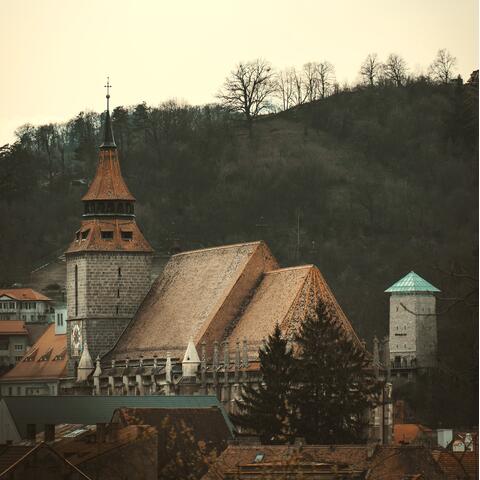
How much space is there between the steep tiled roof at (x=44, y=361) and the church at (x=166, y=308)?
1.89 m

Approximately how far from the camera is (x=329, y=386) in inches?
2271

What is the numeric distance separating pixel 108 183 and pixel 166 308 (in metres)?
5.94

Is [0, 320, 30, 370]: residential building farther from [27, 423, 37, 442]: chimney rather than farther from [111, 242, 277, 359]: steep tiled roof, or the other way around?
[27, 423, 37, 442]: chimney

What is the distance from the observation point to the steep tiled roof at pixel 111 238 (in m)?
79.4

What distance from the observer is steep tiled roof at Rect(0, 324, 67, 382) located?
81.9 m

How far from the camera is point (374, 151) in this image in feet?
413

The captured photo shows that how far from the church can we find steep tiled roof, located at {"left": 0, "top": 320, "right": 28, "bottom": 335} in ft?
47.4

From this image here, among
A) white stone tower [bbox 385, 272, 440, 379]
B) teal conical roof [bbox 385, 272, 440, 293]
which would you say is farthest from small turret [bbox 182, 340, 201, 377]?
teal conical roof [bbox 385, 272, 440, 293]

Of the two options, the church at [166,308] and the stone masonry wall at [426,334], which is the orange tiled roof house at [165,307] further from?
the stone masonry wall at [426,334]

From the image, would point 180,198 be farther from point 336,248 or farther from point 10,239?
point 10,239

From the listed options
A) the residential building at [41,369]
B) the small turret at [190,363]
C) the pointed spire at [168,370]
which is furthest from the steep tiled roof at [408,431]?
the residential building at [41,369]

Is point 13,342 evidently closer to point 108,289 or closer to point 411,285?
point 108,289

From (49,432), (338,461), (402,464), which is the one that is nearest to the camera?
(338,461)

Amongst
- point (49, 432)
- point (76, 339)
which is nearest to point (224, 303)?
point (76, 339)
